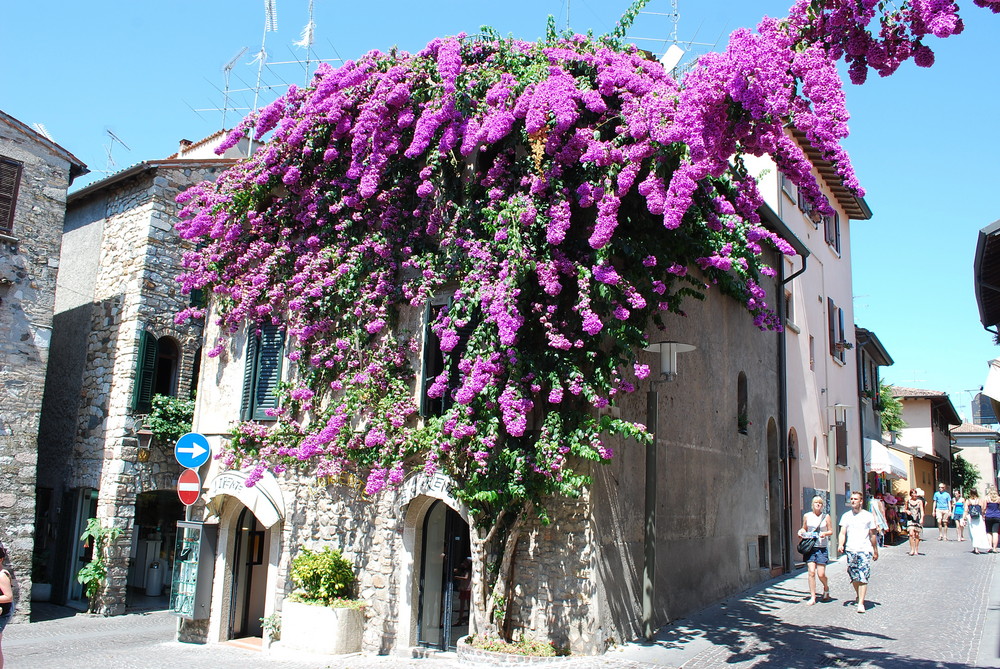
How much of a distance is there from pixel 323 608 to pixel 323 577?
1.31 ft

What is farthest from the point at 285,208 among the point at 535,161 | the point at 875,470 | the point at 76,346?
the point at 875,470

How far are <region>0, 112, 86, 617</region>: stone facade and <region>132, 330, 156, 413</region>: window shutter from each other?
1616 millimetres

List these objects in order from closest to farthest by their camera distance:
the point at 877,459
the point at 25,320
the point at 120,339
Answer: the point at 25,320 → the point at 120,339 → the point at 877,459

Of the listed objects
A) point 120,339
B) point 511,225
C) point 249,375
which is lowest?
point 249,375

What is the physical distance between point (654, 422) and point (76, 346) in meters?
13.4

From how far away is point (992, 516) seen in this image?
1833cm

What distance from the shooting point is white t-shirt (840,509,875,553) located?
36.8 feet

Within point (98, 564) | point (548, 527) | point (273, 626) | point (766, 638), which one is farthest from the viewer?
point (98, 564)

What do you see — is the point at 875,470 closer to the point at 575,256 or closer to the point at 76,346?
the point at 575,256

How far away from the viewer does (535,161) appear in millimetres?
9117

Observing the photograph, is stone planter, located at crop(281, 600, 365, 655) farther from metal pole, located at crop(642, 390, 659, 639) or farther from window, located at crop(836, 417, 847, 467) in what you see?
window, located at crop(836, 417, 847, 467)

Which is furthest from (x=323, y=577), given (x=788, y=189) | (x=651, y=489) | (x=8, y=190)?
(x=788, y=189)

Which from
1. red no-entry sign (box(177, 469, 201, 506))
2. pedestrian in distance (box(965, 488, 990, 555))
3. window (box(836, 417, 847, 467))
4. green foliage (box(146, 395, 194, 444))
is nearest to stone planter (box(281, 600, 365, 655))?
red no-entry sign (box(177, 469, 201, 506))

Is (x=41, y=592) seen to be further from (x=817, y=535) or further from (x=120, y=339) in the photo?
(x=817, y=535)
